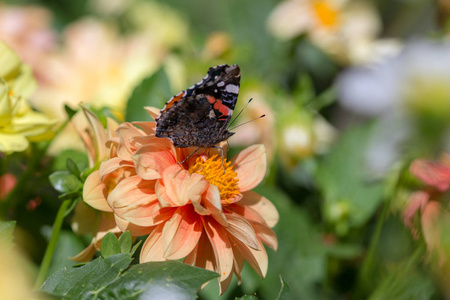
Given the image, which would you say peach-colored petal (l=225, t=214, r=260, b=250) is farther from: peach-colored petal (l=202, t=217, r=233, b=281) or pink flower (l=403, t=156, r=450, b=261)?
pink flower (l=403, t=156, r=450, b=261)

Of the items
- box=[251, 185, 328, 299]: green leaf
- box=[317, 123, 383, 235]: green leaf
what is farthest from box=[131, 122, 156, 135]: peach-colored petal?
box=[317, 123, 383, 235]: green leaf

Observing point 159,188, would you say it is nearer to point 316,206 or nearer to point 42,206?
point 42,206

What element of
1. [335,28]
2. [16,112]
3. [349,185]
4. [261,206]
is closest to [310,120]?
[349,185]

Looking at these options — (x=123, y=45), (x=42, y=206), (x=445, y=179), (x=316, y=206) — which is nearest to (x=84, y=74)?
(x=123, y=45)

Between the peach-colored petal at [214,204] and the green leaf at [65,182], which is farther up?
the green leaf at [65,182]

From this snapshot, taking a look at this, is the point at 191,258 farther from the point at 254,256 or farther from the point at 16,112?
the point at 16,112

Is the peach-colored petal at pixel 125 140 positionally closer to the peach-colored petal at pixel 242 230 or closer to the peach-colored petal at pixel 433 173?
the peach-colored petal at pixel 242 230

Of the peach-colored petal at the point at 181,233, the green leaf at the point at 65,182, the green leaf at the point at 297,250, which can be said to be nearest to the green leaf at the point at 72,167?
the green leaf at the point at 65,182
